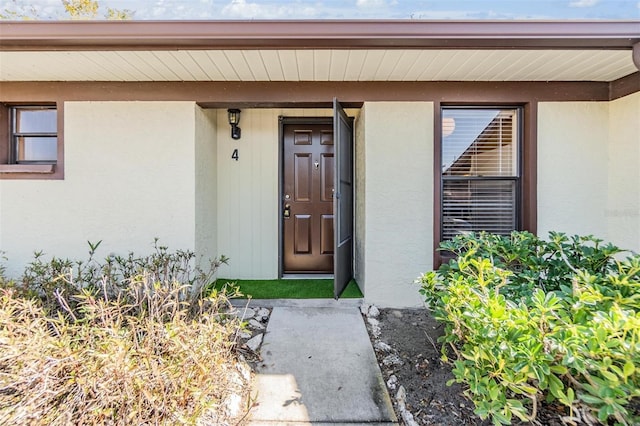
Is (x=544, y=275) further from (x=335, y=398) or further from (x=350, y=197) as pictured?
(x=350, y=197)

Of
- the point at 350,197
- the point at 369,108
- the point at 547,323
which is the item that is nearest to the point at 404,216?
the point at 350,197

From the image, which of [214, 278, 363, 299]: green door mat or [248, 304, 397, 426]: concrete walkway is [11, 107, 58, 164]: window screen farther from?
[248, 304, 397, 426]: concrete walkway

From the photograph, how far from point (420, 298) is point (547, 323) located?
1906 millimetres

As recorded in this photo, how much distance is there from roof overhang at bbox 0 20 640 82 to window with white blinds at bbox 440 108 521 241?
17.2 inches

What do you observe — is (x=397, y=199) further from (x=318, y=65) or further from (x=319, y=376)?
(x=319, y=376)

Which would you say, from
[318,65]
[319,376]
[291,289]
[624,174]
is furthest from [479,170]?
[319,376]

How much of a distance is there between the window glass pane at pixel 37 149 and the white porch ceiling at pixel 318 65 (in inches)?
24.0

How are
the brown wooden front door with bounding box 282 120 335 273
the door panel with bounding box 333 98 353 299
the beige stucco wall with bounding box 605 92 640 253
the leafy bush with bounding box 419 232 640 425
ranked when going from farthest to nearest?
the brown wooden front door with bounding box 282 120 335 273
the door panel with bounding box 333 98 353 299
the beige stucco wall with bounding box 605 92 640 253
the leafy bush with bounding box 419 232 640 425

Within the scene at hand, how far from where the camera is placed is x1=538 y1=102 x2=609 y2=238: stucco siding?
3045 millimetres

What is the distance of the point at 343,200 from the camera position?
3377mm

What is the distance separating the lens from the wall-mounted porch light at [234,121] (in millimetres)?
3615

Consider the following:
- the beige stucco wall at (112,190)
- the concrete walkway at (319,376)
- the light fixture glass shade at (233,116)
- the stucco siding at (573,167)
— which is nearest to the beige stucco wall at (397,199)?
the concrete walkway at (319,376)

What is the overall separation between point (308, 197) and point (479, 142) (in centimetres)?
209

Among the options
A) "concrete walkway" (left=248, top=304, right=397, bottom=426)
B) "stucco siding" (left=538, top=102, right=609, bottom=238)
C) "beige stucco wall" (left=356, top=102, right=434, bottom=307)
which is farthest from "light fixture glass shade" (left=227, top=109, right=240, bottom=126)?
"stucco siding" (left=538, top=102, right=609, bottom=238)
